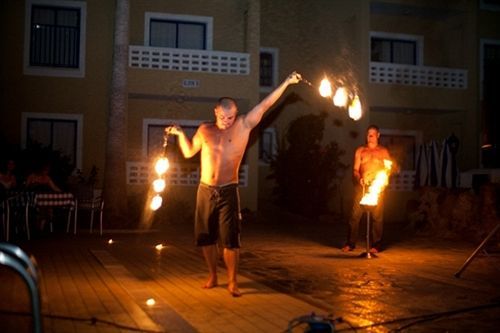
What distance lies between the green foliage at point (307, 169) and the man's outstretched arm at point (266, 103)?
43.4 ft

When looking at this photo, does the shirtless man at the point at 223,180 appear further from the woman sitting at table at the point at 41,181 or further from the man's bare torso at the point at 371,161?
the woman sitting at table at the point at 41,181

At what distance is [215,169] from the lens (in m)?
6.75

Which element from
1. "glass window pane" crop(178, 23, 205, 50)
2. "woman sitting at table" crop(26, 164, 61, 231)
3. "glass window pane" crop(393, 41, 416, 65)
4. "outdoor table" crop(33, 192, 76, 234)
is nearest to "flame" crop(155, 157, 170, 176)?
"outdoor table" crop(33, 192, 76, 234)

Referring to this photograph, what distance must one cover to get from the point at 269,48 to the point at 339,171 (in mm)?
5606

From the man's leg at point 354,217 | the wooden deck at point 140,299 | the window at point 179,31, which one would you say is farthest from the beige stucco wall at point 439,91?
the wooden deck at point 140,299

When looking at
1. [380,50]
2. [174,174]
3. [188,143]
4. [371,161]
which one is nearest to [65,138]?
[174,174]

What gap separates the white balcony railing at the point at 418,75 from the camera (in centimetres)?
2048

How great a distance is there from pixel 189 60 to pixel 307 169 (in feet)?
16.9

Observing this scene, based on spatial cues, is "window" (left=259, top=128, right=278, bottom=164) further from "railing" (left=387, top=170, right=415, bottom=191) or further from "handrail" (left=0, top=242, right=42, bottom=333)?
"handrail" (left=0, top=242, right=42, bottom=333)

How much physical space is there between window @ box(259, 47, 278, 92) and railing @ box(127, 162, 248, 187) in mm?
4661

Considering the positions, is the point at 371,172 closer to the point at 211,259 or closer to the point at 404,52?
the point at 211,259

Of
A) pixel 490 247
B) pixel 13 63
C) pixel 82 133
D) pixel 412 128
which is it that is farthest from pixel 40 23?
pixel 490 247

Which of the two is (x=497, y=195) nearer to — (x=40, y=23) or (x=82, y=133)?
(x=82, y=133)

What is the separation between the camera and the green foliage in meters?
19.9
